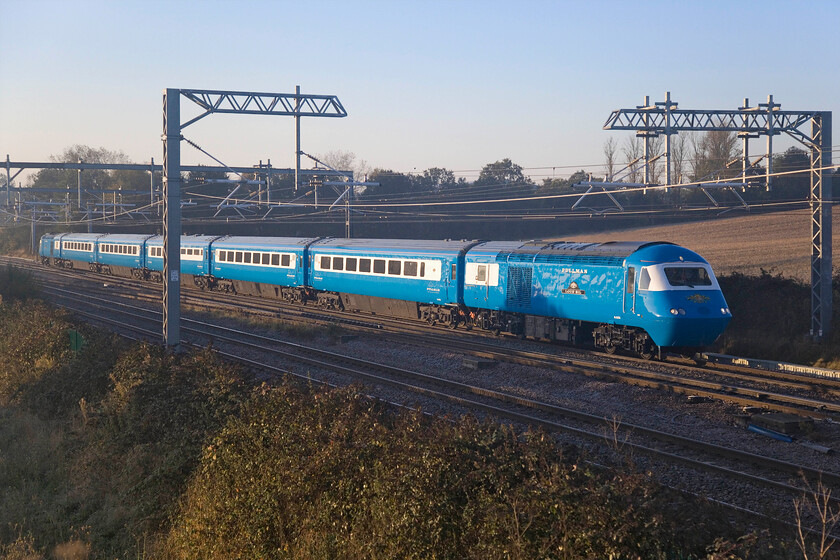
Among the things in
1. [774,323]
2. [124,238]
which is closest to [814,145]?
[774,323]

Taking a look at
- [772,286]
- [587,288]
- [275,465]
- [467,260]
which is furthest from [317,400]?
[772,286]

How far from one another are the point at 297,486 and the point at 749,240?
4155 cm

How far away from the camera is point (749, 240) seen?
44.7 m

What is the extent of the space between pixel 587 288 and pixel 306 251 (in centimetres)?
1693

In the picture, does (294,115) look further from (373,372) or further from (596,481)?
(596,481)

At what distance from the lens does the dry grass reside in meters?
35.2

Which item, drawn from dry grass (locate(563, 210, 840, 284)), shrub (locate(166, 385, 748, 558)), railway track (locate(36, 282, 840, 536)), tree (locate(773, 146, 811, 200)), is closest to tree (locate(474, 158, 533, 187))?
dry grass (locate(563, 210, 840, 284))

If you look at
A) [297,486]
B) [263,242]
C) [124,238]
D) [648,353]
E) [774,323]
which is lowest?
[297,486]

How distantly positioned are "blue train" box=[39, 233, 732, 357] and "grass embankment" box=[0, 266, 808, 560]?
9.15m

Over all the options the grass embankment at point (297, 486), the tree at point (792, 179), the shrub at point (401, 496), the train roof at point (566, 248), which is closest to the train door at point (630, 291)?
the train roof at point (566, 248)

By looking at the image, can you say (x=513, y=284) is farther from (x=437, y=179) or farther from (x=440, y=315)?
(x=437, y=179)

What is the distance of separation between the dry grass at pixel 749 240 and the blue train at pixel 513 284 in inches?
409

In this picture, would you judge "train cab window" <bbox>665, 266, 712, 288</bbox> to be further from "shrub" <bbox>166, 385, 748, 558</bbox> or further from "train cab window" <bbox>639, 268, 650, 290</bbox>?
"shrub" <bbox>166, 385, 748, 558</bbox>

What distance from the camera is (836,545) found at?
311 inches
